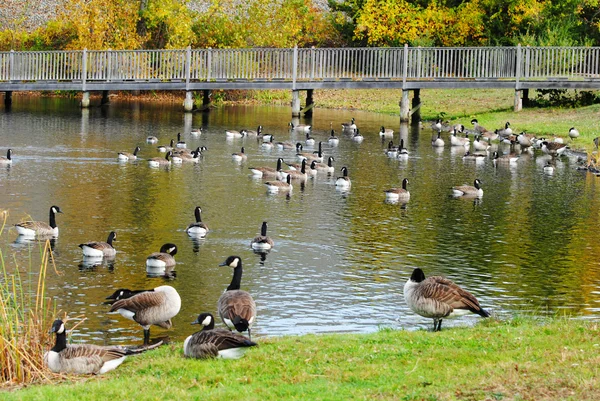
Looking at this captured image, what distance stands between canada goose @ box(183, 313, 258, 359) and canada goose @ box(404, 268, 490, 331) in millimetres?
3629

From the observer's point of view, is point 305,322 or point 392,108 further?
point 392,108

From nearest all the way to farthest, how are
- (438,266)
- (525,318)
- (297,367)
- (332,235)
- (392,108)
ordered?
1. (297,367)
2. (525,318)
3. (438,266)
4. (332,235)
5. (392,108)

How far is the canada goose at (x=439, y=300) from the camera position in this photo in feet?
52.9

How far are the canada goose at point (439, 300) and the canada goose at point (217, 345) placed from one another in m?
3.63

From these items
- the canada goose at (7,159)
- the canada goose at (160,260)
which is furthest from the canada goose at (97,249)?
the canada goose at (7,159)

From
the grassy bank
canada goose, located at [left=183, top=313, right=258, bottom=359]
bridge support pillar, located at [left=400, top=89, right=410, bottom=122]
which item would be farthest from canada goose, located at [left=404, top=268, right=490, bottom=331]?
bridge support pillar, located at [left=400, top=89, right=410, bottom=122]

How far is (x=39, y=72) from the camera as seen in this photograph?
208 ft

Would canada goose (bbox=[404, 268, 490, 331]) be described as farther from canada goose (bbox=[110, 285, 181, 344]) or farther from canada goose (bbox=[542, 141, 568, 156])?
canada goose (bbox=[542, 141, 568, 156])

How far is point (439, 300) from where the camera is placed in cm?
1614

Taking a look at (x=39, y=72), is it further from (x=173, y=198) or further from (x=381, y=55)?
(x=173, y=198)

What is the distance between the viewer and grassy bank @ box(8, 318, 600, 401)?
38.1ft

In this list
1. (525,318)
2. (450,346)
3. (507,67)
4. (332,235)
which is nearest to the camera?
(450,346)

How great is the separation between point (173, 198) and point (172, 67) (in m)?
33.3

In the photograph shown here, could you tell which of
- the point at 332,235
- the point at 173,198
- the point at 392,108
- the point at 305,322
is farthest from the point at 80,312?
the point at 392,108
